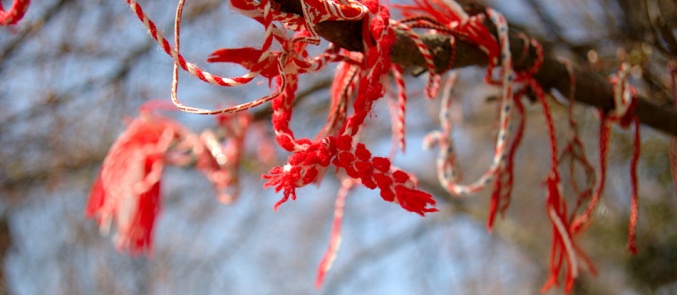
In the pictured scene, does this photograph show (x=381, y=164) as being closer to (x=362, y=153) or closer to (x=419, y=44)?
(x=362, y=153)

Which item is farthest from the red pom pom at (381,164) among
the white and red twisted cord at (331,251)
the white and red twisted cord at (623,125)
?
the white and red twisted cord at (623,125)

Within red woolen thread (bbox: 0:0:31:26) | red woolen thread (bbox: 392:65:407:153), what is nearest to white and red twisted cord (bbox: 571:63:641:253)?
red woolen thread (bbox: 392:65:407:153)

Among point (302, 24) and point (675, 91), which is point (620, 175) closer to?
point (675, 91)

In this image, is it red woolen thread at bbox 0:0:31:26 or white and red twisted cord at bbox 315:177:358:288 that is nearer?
red woolen thread at bbox 0:0:31:26

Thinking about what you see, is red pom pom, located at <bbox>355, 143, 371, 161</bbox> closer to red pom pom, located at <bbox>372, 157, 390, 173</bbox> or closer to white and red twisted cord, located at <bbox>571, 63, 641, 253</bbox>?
red pom pom, located at <bbox>372, 157, 390, 173</bbox>

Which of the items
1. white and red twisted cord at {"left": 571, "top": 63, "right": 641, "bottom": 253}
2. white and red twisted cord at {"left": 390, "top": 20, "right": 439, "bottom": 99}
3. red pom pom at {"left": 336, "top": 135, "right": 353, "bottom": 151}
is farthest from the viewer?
white and red twisted cord at {"left": 571, "top": 63, "right": 641, "bottom": 253}

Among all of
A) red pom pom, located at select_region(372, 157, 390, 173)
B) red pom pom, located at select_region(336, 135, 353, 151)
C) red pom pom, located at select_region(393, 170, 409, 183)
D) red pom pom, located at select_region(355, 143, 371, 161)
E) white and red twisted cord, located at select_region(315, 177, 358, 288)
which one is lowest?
white and red twisted cord, located at select_region(315, 177, 358, 288)

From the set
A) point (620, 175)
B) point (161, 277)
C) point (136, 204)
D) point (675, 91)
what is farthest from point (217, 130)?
point (161, 277)

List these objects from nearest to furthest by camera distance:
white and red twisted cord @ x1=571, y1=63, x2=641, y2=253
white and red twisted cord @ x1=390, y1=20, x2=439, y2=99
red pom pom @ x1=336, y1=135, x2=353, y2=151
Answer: red pom pom @ x1=336, y1=135, x2=353, y2=151
white and red twisted cord @ x1=390, y1=20, x2=439, y2=99
white and red twisted cord @ x1=571, y1=63, x2=641, y2=253

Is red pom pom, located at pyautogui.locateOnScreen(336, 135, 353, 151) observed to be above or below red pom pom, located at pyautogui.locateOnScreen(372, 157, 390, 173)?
above
